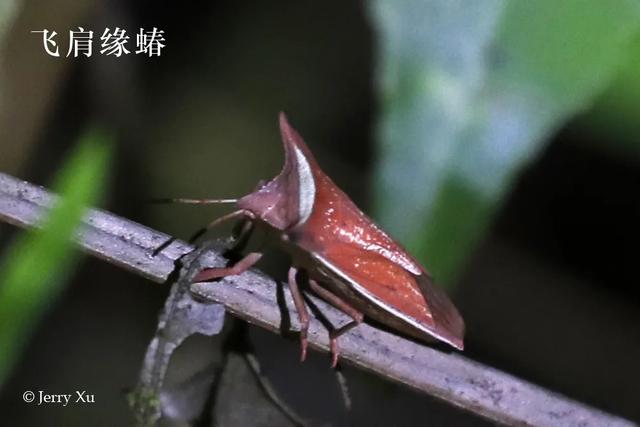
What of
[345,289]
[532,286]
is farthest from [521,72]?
[532,286]

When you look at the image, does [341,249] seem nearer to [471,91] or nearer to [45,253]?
[471,91]

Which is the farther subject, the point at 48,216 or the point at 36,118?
the point at 36,118

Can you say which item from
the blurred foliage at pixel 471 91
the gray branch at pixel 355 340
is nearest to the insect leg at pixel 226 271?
the gray branch at pixel 355 340

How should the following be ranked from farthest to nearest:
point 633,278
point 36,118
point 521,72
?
point 633,278 → point 36,118 → point 521,72

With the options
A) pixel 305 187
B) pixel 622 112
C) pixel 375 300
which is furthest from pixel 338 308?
pixel 622 112

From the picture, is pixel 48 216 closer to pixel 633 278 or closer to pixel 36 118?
pixel 36 118
